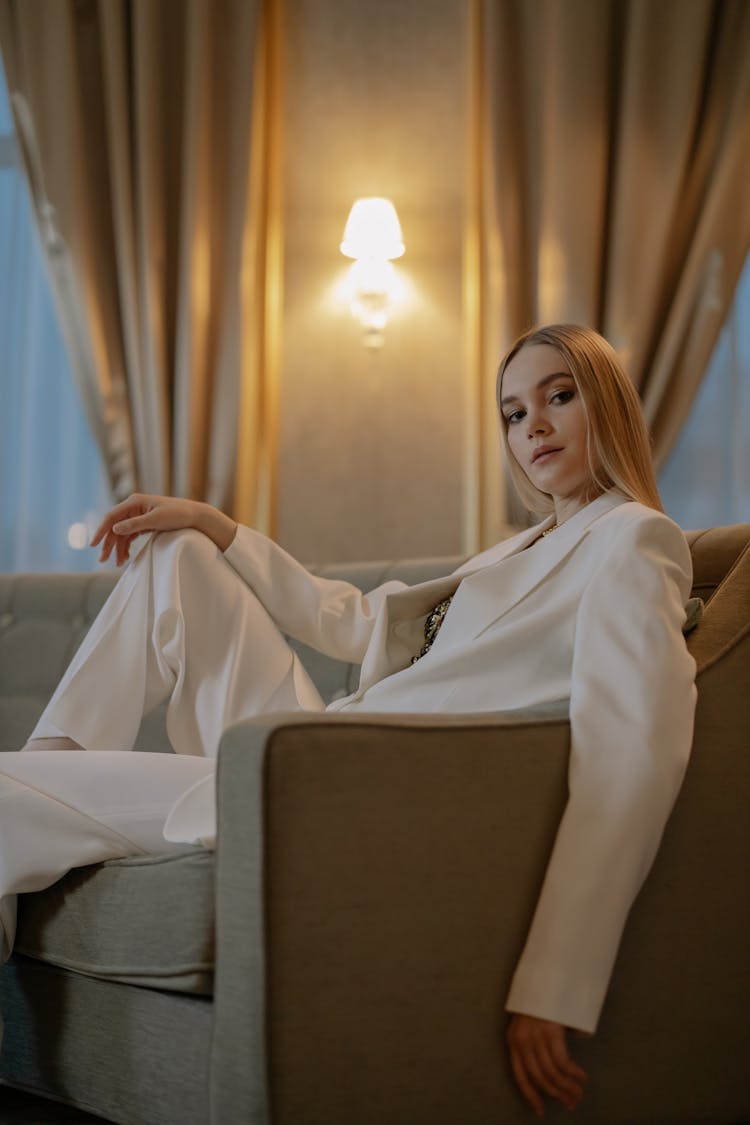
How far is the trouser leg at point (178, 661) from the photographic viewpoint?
1846 millimetres

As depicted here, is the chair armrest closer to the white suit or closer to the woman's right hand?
the white suit

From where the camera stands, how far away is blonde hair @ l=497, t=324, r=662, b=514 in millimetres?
1643

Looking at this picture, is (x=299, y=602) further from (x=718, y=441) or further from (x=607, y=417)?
(x=718, y=441)

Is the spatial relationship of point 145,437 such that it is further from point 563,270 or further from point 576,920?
point 576,920

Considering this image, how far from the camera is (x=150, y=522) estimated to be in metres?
1.97

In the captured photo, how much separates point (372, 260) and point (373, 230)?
9 cm

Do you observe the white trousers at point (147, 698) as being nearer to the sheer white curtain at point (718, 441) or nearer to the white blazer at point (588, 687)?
the white blazer at point (588, 687)

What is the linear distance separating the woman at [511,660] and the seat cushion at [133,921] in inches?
1.7

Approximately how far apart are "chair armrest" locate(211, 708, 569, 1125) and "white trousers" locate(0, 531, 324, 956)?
0.33 meters

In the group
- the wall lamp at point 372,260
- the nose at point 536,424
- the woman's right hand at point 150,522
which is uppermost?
the wall lamp at point 372,260

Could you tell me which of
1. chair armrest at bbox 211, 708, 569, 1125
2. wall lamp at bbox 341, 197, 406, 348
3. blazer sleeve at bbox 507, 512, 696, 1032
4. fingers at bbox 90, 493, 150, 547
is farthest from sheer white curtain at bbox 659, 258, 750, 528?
chair armrest at bbox 211, 708, 569, 1125

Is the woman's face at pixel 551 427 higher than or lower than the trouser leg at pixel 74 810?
higher

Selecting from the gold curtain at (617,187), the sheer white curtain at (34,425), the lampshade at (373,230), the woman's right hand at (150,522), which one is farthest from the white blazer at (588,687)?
the sheer white curtain at (34,425)

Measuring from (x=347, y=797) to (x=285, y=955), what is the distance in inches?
6.1
